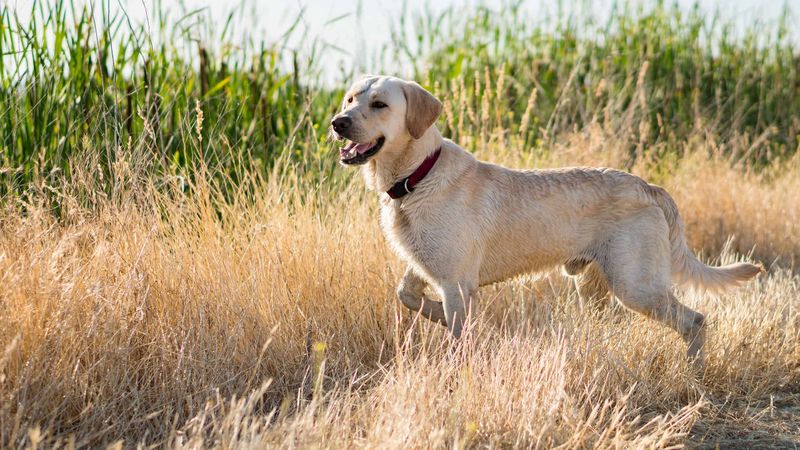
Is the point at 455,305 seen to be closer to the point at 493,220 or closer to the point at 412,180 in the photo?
→ the point at 493,220

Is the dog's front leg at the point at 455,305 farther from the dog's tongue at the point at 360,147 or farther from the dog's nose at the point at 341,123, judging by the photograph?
the dog's nose at the point at 341,123

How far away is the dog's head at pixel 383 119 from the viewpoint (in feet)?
13.6

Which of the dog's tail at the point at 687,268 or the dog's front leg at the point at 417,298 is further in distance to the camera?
the dog's tail at the point at 687,268

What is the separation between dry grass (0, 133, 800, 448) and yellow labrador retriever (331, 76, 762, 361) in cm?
21

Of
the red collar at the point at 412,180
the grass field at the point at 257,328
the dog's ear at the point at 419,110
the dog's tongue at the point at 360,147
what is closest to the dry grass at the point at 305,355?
the grass field at the point at 257,328

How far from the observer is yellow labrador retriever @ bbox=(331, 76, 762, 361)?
4199mm

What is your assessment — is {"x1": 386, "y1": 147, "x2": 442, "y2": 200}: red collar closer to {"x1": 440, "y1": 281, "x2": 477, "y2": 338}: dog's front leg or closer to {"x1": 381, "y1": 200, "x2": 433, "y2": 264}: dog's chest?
{"x1": 381, "y1": 200, "x2": 433, "y2": 264}: dog's chest

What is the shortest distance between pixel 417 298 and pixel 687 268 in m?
1.47

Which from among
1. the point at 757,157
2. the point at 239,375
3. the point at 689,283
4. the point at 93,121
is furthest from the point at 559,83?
the point at 239,375

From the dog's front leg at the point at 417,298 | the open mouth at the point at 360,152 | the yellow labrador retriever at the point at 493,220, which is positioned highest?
the open mouth at the point at 360,152

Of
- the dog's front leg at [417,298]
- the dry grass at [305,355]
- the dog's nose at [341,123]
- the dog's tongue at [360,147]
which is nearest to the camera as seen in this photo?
the dry grass at [305,355]

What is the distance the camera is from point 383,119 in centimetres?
418

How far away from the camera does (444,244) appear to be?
4.18m

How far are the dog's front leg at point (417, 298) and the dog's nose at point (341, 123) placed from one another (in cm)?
80
